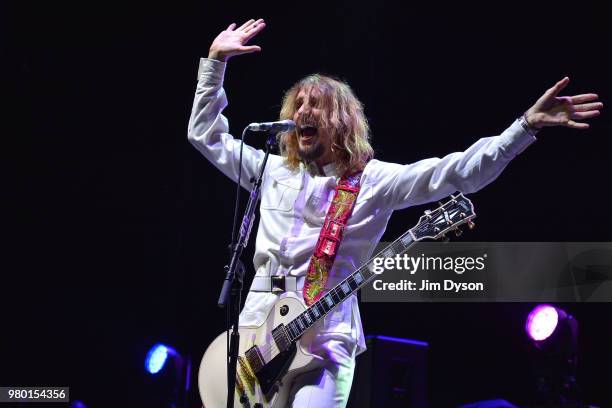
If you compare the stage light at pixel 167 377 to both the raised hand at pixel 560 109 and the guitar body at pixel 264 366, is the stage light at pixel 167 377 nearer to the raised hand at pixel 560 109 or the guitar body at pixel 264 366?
the guitar body at pixel 264 366

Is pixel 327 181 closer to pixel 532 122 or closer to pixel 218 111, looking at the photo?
pixel 218 111

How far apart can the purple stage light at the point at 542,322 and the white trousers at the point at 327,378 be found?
1.64 meters

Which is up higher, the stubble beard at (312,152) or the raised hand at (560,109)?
the stubble beard at (312,152)

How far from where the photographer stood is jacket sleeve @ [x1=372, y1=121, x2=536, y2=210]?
2.93 meters

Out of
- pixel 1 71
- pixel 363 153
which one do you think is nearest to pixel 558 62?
pixel 363 153

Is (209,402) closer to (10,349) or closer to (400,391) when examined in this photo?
(400,391)

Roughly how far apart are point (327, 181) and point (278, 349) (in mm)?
830

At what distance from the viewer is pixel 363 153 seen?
362 centimetres

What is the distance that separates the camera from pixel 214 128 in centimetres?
366

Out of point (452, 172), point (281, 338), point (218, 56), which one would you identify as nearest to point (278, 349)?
point (281, 338)

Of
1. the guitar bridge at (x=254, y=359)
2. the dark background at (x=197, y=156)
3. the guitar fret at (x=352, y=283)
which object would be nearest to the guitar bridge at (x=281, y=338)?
the guitar bridge at (x=254, y=359)

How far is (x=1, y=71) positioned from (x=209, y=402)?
11.3 feet

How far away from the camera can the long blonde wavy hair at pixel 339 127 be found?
359 centimetres

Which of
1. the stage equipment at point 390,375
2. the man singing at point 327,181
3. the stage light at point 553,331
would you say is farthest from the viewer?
the stage light at point 553,331
